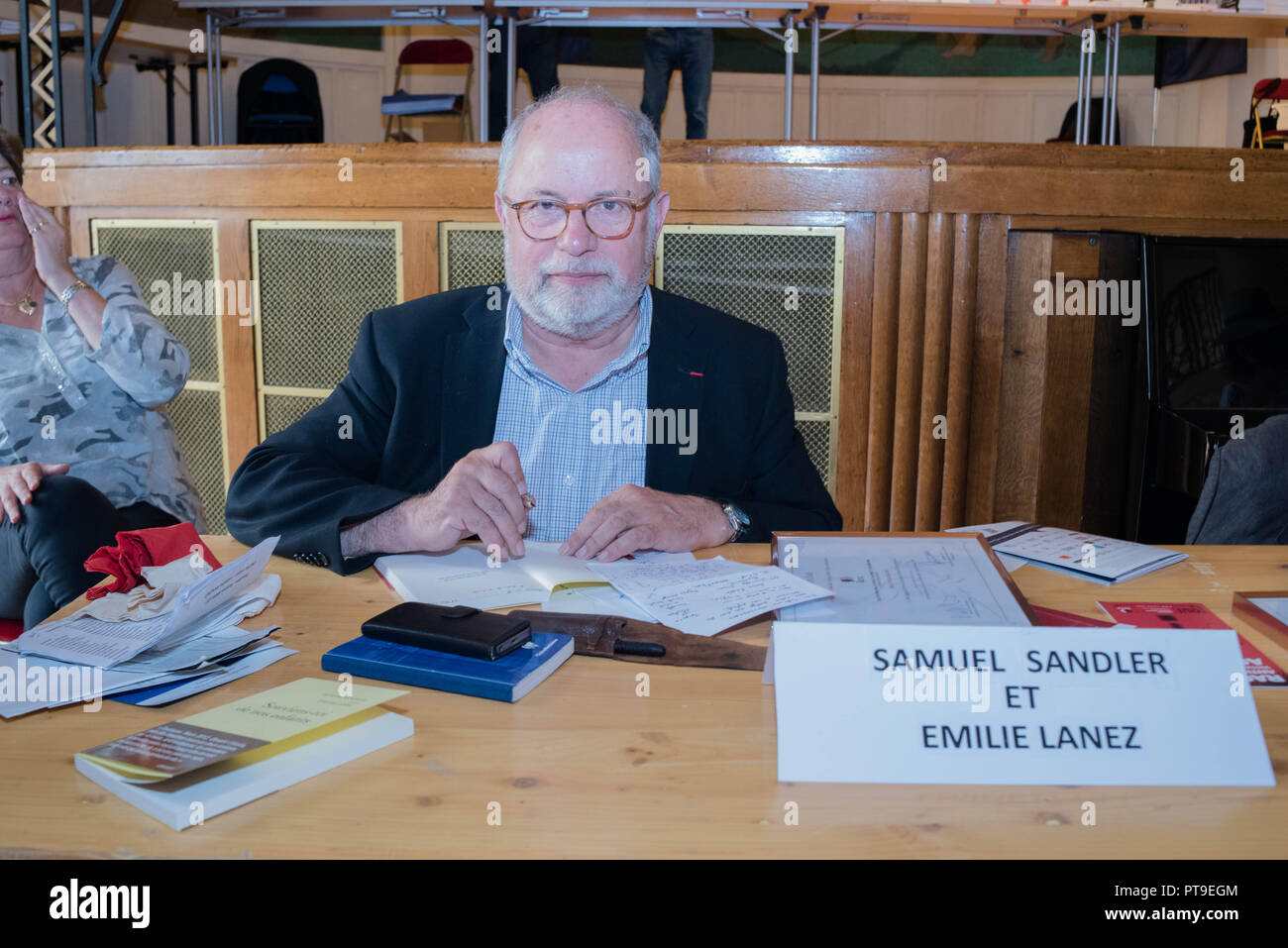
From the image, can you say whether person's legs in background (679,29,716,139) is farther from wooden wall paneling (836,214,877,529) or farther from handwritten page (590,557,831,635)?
handwritten page (590,557,831,635)

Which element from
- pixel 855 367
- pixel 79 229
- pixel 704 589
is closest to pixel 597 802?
pixel 704 589

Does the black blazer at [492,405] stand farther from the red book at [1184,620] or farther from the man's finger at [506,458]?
the red book at [1184,620]

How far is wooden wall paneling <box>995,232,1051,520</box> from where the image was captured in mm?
2779

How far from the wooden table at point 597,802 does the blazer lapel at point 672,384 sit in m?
0.81

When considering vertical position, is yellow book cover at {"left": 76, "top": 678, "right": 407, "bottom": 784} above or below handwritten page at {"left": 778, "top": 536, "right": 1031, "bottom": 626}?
below

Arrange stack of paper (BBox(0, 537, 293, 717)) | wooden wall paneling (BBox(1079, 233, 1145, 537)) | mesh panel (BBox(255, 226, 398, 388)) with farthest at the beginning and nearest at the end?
mesh panel (BBox(255, 226, 398, 388)), wooden wall paneling (BBox(1079, 233, 1145, 537)), stack of paper (BBox(0, 537, 293, 717))

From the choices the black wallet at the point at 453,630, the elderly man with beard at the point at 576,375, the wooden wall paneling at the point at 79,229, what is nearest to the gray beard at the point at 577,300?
the elderly man with beard at the point at 576,375

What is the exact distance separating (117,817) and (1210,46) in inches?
284

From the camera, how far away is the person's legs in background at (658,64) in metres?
5.28

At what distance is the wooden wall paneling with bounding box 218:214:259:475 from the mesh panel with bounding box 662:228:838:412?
1.27m

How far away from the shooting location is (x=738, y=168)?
110 inches

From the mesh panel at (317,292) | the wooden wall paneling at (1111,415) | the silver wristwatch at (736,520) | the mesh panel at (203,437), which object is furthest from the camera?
the mesh panel at (203,437)

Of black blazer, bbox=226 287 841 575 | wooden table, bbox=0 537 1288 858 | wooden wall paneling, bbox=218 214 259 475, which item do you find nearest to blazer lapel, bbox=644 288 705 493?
black blazer, bbox=226 287 841 575
